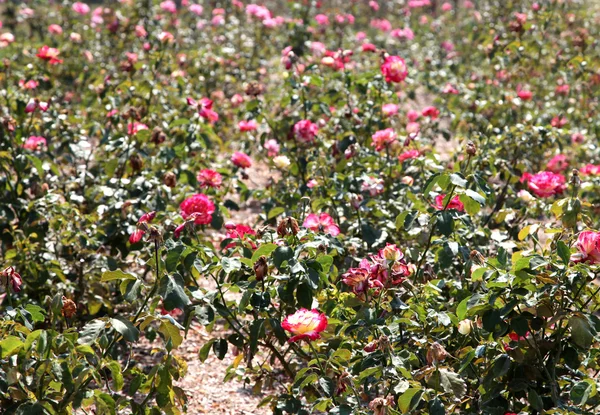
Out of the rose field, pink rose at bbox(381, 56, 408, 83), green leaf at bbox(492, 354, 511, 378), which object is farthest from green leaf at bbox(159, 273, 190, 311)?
pink rose at bbox(381, 56, 408, 83)

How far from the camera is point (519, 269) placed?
6.13 ft

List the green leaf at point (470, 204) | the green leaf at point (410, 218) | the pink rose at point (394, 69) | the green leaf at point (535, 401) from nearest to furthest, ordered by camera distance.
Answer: the green leaf at point (535, 401), the green leaf at point (470, 204), the green leaf at point (410, 218), the pink rose at point (394, 69)

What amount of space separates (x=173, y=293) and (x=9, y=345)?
1.28 feet

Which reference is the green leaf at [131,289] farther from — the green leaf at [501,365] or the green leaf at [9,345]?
the green leaf at [501,365]

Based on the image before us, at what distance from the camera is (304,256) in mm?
3154

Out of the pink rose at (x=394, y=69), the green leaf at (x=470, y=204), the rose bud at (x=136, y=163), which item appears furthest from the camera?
the pink rose at (x=394, y=69)

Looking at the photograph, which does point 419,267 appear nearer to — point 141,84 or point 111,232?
point 111,232

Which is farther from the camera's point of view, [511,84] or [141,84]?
[511,84]

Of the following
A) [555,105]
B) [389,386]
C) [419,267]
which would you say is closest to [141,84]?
[419,267]

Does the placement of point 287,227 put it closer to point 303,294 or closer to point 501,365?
point 303,294

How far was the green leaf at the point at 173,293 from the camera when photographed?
185 cm

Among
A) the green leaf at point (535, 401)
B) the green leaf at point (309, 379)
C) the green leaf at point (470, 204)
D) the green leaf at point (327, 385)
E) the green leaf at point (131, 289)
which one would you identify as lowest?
the green leaf at point (327, 385)

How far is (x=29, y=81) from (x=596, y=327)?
10.1ft

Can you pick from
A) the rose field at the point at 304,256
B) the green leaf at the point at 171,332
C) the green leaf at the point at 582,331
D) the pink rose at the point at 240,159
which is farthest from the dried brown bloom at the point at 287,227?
the pink rose at the point at 240,159
